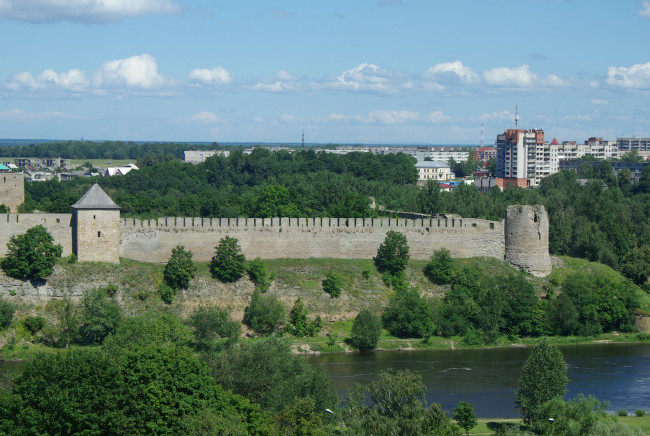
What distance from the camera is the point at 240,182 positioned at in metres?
75.5

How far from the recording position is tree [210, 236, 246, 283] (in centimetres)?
3562

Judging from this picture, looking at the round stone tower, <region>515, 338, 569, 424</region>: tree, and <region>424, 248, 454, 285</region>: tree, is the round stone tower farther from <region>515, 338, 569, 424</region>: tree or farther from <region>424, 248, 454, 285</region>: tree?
<region>515, 338, 569, 424</region>: tree

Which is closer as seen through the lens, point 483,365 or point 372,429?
point 372,429

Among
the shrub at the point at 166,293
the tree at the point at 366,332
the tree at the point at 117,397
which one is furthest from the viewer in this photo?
the shrub at the point at 166,293

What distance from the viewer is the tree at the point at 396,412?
21625 millimetres

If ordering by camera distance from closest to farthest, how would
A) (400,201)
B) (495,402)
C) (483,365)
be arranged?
1. (495,402)
2. (483,365)
3. (400,201)

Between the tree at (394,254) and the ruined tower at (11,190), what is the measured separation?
14834 millimetres

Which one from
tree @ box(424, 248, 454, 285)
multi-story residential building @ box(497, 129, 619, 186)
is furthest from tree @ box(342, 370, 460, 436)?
multi-story residential building @ box(497, 129, 619, 186)

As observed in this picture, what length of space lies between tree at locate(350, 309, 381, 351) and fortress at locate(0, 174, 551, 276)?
13.6ft

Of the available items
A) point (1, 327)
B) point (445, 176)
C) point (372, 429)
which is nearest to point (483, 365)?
point (372, 429)

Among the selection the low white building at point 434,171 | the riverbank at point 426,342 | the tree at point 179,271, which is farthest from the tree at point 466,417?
the low white building at point 434,171

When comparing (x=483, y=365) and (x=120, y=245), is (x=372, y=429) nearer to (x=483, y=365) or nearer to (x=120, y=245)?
(x=483, y=365)

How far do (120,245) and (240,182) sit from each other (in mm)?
39680

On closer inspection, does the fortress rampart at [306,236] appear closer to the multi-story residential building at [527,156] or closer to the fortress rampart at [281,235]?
the fortress rampart at [281,235]
